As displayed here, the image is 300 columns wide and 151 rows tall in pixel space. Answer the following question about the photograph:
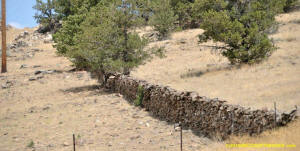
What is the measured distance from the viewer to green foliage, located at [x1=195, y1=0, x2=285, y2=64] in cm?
2153

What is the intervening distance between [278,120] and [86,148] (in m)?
6.04

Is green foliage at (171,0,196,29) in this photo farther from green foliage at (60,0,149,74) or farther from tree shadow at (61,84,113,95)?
green foliage at (60,0,149,74)

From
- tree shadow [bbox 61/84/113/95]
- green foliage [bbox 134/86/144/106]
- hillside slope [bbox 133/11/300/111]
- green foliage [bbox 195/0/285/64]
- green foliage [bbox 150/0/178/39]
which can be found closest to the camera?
hillside slope [bbox 133/11/300/111]

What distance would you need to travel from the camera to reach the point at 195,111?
485 inches

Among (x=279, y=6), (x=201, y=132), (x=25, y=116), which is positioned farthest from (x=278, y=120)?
(x=279, y=6)

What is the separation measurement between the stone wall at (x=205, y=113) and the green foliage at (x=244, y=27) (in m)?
7.24

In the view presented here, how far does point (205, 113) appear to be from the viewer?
38.2 feet

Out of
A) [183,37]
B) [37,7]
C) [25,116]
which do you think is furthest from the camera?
[37,7]

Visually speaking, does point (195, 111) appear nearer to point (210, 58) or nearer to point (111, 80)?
point (111, 80)

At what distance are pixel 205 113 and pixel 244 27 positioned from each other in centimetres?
1284

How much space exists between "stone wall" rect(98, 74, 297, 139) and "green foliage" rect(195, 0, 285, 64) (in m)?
7.24

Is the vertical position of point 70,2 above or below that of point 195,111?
above

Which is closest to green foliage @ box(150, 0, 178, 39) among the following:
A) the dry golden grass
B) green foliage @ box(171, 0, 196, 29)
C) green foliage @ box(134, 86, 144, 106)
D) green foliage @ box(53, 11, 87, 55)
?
green foliage @ box(171, 0, 196, 29)

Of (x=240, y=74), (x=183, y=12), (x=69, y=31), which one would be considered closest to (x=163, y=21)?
(x=183, y=12)
